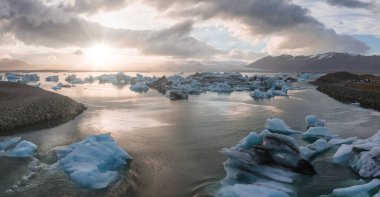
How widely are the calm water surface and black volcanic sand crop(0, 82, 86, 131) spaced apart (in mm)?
1186

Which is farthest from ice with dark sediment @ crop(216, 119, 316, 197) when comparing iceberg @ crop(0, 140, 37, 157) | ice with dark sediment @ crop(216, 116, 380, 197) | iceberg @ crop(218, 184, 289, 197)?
iceberg @ crop(0, 140, 37, 157)

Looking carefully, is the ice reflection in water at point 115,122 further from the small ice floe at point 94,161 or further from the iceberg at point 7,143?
the small ice floe at point 94,161

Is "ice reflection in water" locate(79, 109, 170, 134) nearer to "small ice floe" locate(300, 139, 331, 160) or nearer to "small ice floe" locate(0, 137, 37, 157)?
"small ice floe" locate(0, 137, 37, 157)

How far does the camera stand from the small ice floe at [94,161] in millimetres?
10484

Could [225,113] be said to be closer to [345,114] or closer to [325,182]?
[345,114]

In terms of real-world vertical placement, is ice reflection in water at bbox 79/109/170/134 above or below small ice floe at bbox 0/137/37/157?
below

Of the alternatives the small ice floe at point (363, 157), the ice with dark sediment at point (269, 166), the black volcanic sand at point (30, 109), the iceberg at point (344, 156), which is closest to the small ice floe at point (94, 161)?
the ice with dark sediment at point (269, 166)

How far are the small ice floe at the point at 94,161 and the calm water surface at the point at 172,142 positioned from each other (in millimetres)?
296

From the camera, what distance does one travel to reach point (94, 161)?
11.5 m

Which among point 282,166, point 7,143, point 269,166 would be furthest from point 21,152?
point 282,166

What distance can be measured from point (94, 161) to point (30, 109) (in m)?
12.0

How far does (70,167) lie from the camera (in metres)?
11.3

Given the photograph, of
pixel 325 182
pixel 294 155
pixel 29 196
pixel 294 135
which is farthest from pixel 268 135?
pixel 29 196

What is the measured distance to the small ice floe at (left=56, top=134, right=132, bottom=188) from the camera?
10.5m
